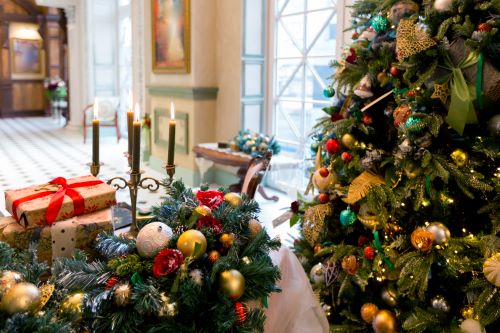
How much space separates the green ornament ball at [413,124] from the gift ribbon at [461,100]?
4.4 inches

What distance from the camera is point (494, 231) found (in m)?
1.86

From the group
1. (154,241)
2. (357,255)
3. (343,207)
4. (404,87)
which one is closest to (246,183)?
(343,207)

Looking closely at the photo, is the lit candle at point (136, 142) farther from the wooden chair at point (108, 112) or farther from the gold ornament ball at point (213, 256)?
the wooden chair at point (108, 112)

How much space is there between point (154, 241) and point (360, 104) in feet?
5.11

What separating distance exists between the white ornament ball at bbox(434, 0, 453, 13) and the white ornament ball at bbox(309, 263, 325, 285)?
133 cm

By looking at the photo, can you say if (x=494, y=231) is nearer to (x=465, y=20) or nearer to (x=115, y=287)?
(x=465, y=20)

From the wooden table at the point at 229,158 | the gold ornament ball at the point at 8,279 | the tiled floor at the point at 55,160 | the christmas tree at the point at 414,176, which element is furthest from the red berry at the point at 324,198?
the wooden table at the point at 229,158

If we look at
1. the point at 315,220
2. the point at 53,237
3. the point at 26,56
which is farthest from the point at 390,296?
the point at 26,56

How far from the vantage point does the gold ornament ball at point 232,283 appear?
3.69 ft

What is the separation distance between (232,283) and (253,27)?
4.66 metres

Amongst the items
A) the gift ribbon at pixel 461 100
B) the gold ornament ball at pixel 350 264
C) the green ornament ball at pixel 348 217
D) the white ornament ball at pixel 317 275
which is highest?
the gift ribbon at pixel 461 100

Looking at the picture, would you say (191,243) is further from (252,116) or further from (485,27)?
(252,116)

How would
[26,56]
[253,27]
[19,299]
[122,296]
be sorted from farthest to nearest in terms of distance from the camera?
1. [26,56]
2. [253,27]
3. [122,296]
4. [19,299]

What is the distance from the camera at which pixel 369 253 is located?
88.4 inches
